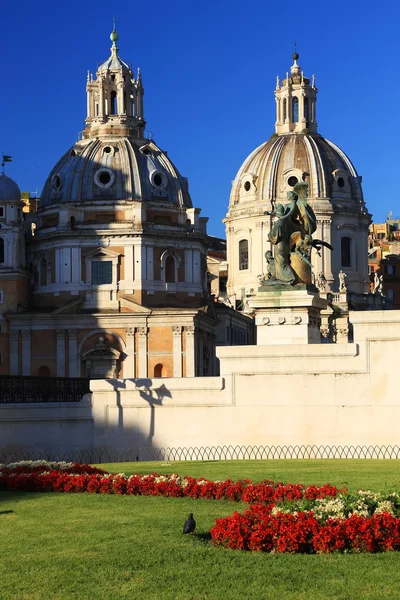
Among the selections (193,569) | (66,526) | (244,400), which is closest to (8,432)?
(244,400)

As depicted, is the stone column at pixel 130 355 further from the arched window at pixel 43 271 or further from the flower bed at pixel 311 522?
the flower bed at pixel 311 522

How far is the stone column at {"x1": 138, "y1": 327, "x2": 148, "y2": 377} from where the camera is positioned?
306ft

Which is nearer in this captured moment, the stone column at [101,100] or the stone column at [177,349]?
the stone column at [177,349]

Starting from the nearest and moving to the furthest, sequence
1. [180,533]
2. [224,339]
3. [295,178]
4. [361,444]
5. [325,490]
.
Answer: [180,533] → [325,490] → [361,444] → [224,339] → [295,178]

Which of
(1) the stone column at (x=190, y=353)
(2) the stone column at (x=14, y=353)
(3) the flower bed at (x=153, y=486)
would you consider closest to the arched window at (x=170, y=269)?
(1) the stone column at (x=190, y=353)

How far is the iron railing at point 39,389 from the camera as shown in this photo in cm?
4547

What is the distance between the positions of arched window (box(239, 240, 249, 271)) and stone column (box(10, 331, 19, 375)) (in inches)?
1596

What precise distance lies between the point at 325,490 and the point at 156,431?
17.8 m

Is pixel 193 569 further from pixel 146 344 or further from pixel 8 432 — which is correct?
pixel 146 344

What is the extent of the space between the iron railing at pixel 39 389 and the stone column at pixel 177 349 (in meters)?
40.2

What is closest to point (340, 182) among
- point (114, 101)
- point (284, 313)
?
point (114, 101)

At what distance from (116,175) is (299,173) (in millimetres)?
31858

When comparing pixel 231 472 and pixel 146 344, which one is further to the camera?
pixel 146 344

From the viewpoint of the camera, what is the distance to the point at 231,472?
30109 millimetres
